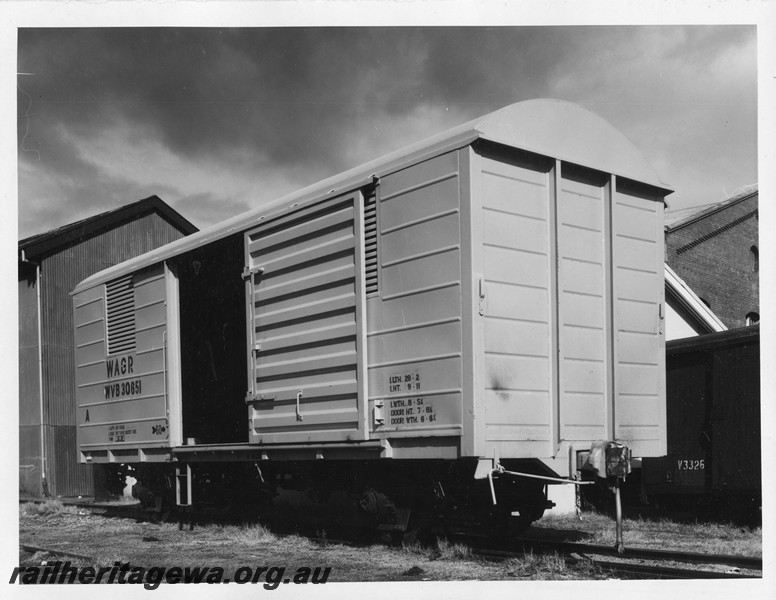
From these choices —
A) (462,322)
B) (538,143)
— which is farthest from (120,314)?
(538,143)

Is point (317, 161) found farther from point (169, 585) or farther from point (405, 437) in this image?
point (169, 585)

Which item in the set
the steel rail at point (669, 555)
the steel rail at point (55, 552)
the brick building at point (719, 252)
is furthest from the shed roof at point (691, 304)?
the steel rail at point (55, 552)

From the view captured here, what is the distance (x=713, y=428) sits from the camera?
1144 centimetres

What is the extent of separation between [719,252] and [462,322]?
1866cm

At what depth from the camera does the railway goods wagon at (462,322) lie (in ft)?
25.1

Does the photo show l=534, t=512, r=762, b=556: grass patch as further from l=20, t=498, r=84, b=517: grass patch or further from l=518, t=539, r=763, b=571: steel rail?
l=20, t=498, r=84, b=517: grass patch

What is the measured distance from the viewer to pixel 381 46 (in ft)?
24.8

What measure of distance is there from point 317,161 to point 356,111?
9.24ft

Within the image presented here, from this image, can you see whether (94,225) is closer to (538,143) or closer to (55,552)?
(55,552)

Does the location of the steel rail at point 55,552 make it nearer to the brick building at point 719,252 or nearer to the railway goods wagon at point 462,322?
the railway goods wagon at point 462,322

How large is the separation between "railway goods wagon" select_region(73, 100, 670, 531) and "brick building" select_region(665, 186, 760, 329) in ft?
50.5

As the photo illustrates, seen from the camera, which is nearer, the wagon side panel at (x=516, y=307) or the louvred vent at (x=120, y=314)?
the wagon side panel at (x=516, y=307)

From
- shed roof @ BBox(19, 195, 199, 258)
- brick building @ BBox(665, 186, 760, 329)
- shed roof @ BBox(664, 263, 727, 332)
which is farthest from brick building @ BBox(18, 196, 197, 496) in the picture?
brick building @ BBox(665, 186, 760, 329)

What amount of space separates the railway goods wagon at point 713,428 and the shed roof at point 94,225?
505 inches
